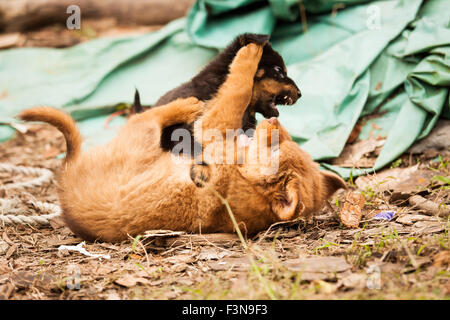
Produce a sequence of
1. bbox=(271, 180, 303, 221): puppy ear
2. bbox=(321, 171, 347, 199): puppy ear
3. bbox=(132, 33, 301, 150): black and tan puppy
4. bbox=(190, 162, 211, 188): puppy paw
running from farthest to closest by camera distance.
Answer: bbox=(132, 33, 301, 150): black and tan puppy, bbox=(321, 171, 347, 199): puppy ear, bbox=(190, 162, 211, 188): puppy paw, bbox=(271, 180, 303, 221): puppy ear

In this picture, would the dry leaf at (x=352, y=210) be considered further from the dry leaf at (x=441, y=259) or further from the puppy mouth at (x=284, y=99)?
the puppy mouth at (x=284, y=99)

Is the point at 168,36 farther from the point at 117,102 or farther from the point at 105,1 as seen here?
the point at 105,1

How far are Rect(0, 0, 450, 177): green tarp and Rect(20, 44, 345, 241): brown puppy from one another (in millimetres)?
1743

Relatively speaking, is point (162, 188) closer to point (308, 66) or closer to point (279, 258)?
point (279, 258)

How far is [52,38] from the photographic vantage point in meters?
8.81

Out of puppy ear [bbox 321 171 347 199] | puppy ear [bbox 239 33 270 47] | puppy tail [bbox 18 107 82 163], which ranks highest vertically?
puppy ear [bbox 239 33 270 47]

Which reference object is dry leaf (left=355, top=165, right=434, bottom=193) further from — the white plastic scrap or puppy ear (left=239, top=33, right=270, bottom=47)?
the white plastic scrap

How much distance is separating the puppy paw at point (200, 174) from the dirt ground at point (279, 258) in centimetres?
45

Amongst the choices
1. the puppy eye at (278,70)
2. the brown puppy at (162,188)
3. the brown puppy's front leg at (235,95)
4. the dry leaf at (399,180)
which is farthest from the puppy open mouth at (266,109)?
the dry leaf at (399,180)

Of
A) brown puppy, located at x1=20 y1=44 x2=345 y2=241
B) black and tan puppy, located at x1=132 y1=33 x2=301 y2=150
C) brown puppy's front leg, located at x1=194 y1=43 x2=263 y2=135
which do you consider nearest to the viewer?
brown puppy, located at x1=20 y1=44 x2=345 y2=241

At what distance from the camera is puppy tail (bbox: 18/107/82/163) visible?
3.86m

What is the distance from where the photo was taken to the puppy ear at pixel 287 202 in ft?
11.7

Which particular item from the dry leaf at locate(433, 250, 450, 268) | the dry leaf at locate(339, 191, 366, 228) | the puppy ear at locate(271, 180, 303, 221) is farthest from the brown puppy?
the dry leaf at locate(433, 250, 450, 268)
